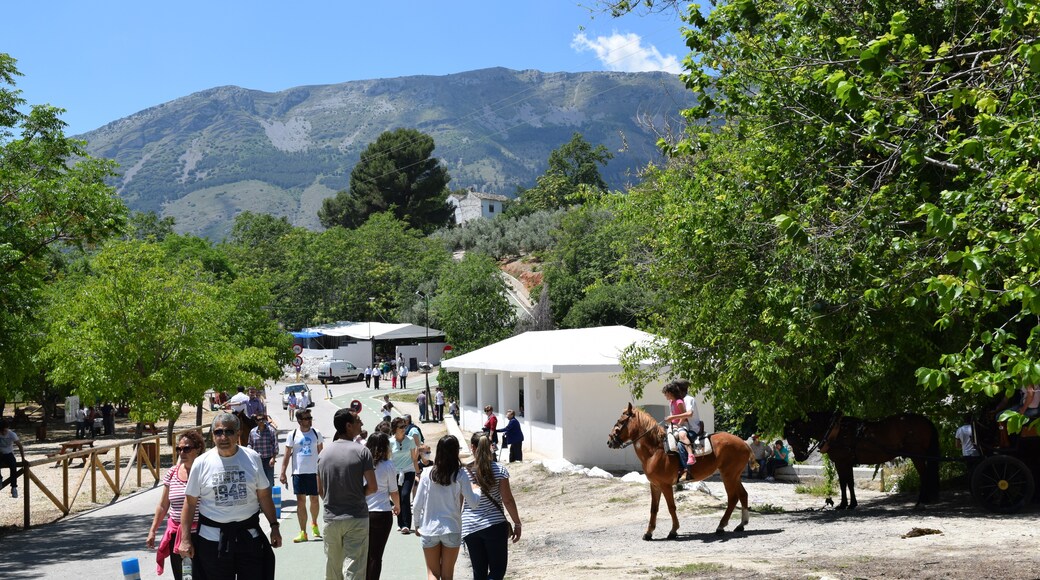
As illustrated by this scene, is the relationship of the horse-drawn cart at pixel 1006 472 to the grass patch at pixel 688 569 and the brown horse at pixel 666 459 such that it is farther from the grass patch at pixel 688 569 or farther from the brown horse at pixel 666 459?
the grass patch at pixel 688 569

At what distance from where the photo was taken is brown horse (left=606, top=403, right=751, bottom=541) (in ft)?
40.8

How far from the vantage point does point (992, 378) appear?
6.13m

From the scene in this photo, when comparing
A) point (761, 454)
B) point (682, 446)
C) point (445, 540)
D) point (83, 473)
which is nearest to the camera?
point (445, 540)

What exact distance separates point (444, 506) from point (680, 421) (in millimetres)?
5571

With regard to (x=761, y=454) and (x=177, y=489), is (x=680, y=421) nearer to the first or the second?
(x=177, y=489)

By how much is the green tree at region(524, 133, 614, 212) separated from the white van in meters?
40.6

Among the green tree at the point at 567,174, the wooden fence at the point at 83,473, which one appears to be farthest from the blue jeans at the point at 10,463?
the green tree at the point at 567,174

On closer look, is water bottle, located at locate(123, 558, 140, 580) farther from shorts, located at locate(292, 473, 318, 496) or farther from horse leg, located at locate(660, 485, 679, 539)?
horse leg, located at locate(660, 485, 679, 539)

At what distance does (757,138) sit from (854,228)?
2.12m

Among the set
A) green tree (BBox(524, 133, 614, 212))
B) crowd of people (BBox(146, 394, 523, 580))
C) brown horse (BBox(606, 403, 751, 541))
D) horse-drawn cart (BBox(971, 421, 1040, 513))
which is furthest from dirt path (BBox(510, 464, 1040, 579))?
green tree (BBox(524, 133, 614, 212))

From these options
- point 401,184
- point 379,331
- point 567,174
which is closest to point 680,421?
point 379,331

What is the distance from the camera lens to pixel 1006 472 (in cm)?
1288

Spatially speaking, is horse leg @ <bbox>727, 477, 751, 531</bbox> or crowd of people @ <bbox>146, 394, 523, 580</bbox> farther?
horse leg @ <bbox>727, 477, 751, 531</bbox>

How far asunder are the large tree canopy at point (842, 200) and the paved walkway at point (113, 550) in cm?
542
